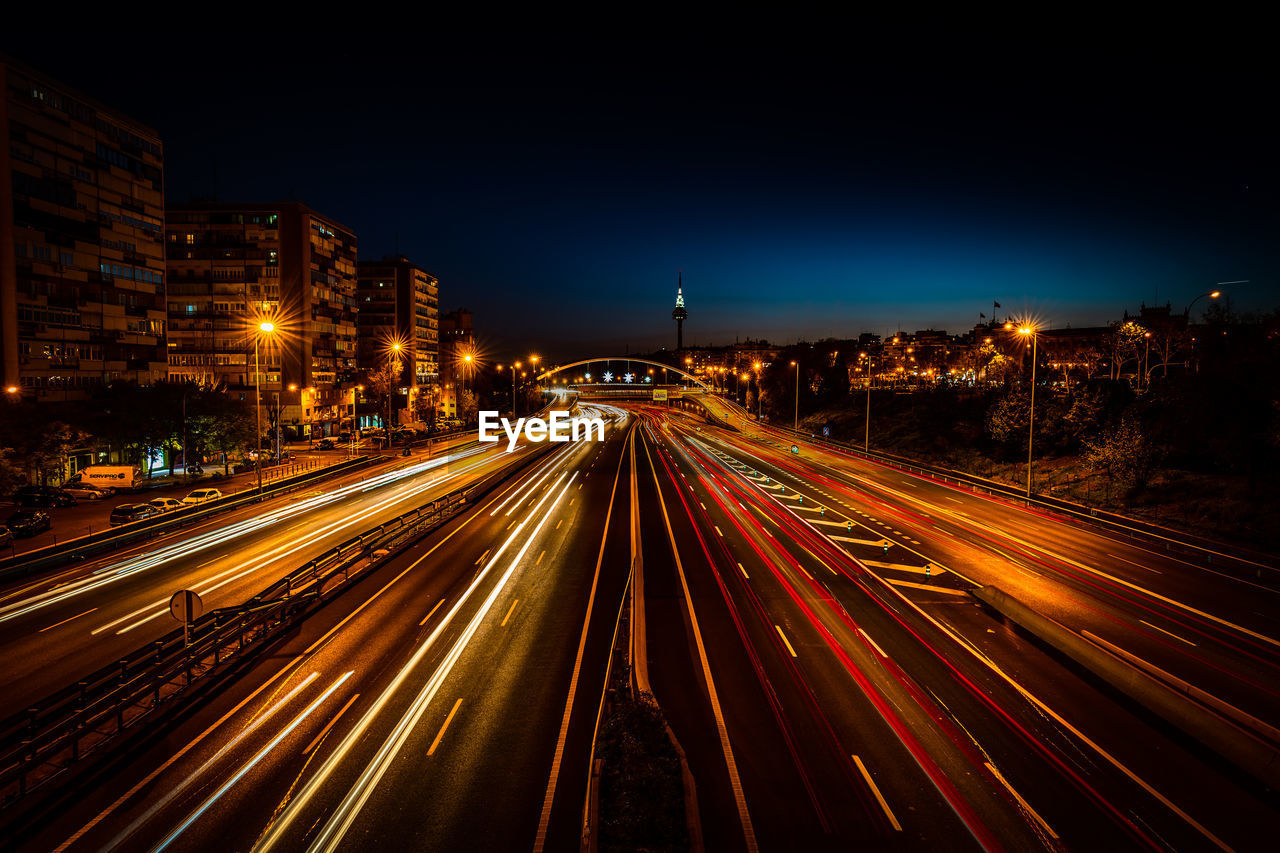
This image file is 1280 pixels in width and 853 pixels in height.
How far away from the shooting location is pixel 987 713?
44.9 feet

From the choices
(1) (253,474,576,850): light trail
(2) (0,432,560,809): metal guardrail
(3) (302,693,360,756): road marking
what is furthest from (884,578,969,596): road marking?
(2) (0,432,560,809): metal guardrail

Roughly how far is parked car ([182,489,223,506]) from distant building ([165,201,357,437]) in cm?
4032

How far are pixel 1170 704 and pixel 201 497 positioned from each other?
152 ft

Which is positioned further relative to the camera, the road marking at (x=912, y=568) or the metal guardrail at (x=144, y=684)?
the road marking at (x=912, y=568)

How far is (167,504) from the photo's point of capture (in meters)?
35.2

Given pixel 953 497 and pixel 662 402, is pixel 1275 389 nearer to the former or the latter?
pixel 953 497

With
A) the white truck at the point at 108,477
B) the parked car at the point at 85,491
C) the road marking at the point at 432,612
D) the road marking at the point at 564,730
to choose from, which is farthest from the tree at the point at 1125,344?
the parked car at the point at 85,491

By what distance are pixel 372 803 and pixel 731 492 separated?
3509cm

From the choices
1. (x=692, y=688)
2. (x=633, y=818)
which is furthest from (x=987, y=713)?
(x=633, y=818)

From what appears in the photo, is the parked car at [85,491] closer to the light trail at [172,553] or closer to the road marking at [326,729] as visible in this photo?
the light trail at [172,553]

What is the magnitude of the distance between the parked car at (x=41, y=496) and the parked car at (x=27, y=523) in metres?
7.45

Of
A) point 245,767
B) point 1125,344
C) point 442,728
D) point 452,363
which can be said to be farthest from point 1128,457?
point 452,363

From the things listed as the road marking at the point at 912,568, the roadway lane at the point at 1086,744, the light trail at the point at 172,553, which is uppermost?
the road marking at the point at 912,568

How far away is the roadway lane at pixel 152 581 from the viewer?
52.9ft
